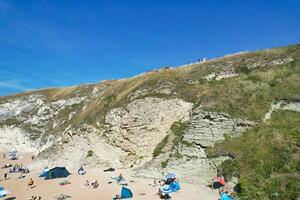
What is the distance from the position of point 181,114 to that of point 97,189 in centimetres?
1747

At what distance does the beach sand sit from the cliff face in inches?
89.4

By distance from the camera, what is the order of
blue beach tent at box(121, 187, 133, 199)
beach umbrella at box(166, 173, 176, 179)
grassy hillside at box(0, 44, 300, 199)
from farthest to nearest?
beach umbrella at box(166, 173, 176, 179) < blue beach tent at box(121, 187, 133, 199) < grassy hillside at box(0, 44, 300, 199)

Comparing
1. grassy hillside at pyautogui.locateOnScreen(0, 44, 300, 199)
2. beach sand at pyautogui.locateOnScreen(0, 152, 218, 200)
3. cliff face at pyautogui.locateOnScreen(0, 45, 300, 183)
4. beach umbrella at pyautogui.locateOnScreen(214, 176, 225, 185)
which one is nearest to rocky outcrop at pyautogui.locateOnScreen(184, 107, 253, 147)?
cliff face at pyautogui.locateOnScreen(0, 45, 300, 183)

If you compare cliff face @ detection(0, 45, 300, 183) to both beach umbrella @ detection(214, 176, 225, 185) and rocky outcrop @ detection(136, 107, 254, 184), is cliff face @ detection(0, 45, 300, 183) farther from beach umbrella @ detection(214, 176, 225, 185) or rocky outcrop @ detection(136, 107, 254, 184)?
beach umbrella @ detection(214, 176, 225, 185)

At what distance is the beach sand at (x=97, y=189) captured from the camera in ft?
108

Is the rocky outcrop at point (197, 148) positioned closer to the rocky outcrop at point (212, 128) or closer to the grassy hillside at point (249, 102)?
the rocky outcrop at point (212, 128)

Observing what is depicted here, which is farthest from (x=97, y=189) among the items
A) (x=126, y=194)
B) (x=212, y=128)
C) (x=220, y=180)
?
(x=212, y=128)

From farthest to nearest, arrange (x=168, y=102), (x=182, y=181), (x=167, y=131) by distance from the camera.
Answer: (x=168, y=102)
(x=167, y=131)
(x=182, y=181)

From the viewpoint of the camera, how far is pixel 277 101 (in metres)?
42.5

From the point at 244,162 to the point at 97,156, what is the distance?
2409cm

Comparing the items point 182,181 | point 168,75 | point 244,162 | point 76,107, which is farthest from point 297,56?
point 76,107

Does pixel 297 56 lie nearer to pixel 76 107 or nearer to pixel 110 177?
pixel 110 177

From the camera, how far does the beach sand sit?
32.8m

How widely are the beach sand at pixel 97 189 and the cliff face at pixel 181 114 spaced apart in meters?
2.27
